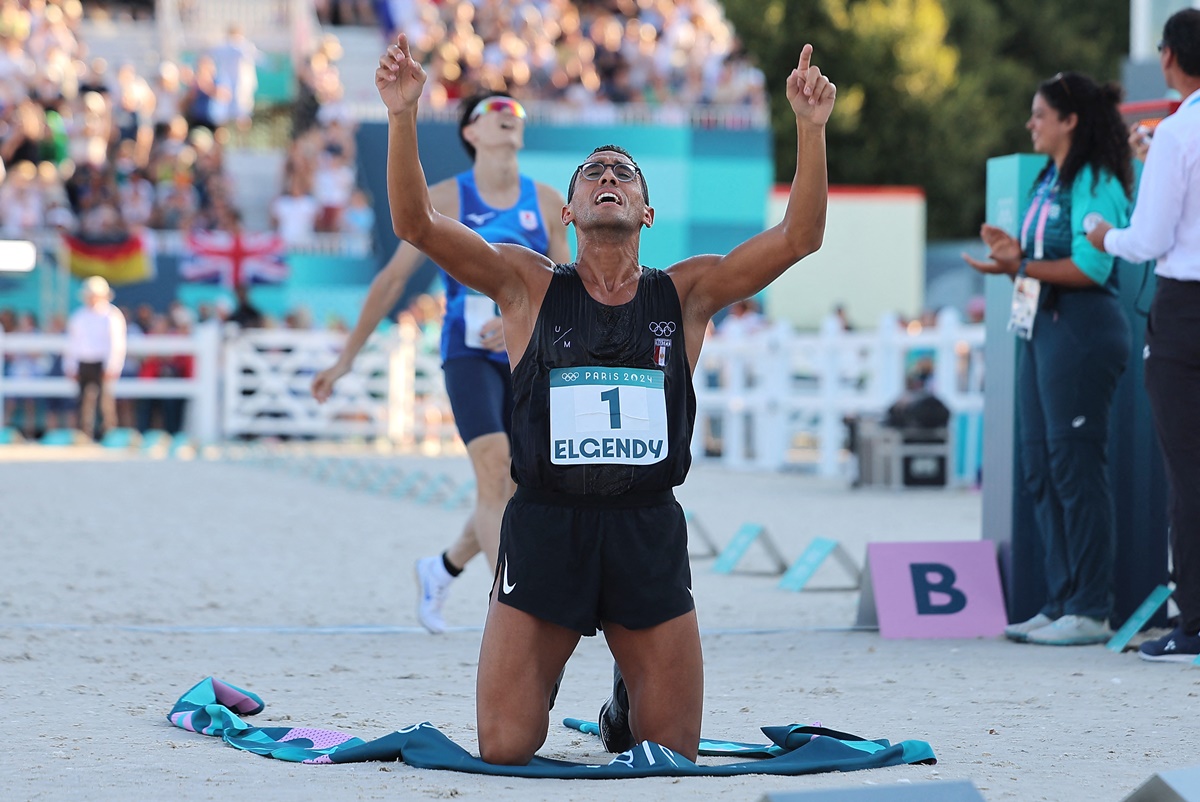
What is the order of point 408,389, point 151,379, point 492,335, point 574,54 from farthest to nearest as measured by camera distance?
point 574,54, point 408,389, point 151,379, point 492,335

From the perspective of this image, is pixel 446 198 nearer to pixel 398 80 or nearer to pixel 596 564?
pixel 398 80

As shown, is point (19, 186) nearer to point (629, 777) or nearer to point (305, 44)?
point (305, 44)

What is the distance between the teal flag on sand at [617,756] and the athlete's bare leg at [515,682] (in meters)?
0.06

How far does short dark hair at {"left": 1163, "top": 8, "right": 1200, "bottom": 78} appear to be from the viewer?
19.9 feet

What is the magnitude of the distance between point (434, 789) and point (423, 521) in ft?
27.7

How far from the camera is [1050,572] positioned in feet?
22.4

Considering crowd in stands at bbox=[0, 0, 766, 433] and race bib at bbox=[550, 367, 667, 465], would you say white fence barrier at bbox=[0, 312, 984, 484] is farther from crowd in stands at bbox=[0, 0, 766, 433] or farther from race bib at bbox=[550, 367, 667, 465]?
race bib at bbox=[550, 367, 667, 465]

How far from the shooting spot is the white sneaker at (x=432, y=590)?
7.01 metres

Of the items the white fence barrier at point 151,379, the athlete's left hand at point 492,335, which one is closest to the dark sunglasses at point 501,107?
the athlete's left hand at point 492,335

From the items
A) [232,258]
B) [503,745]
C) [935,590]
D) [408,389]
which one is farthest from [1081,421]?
[232,258]

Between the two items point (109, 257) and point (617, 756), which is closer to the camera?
point (617, 756)

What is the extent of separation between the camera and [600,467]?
435 centimetres

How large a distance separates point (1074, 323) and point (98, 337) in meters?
15.8

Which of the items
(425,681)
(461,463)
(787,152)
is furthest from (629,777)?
(787,152)
